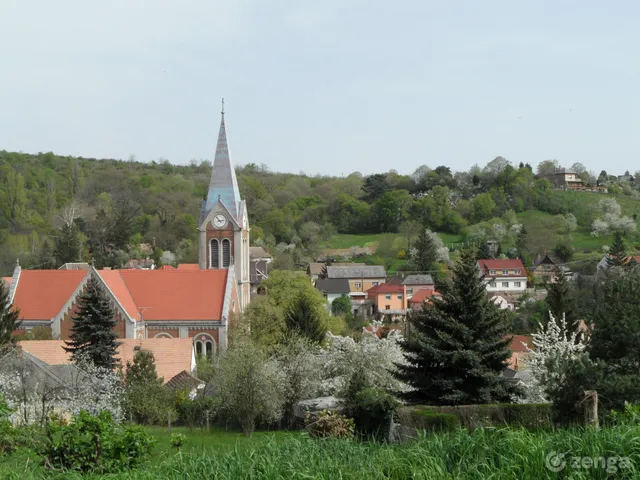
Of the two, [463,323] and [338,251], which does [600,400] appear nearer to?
[463,323]

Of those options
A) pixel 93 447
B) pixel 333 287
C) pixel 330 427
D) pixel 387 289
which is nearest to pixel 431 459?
pixel 93 447

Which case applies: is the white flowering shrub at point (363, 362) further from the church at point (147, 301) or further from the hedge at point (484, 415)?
the church at point (147, 301)

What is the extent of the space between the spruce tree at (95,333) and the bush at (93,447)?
20.1m

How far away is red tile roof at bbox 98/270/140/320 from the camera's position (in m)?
42.6

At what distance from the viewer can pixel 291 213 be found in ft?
372

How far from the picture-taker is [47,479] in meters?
10.6

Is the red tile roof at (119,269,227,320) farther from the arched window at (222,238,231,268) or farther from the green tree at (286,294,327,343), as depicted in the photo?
the green tree at (286,294,327,343)

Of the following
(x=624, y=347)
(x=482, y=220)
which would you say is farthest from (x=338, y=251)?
(x=624, y=347)

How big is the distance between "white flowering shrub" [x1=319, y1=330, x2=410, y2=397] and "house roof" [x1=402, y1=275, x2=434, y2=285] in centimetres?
4835

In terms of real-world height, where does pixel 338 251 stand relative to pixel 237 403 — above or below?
above

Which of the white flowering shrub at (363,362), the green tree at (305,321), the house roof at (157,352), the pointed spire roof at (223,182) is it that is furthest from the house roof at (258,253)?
the white flowering shrub at (363,362)

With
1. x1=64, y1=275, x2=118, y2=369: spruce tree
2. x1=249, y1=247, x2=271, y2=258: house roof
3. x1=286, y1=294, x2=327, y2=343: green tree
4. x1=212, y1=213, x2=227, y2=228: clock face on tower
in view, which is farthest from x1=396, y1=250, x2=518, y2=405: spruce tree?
x1=249, y1=247, x2=271, y2=258: house roof

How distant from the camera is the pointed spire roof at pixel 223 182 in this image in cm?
4956

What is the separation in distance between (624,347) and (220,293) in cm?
2966
